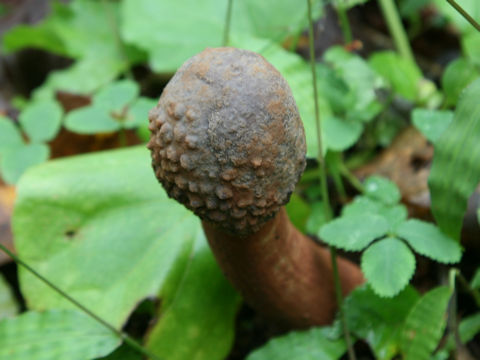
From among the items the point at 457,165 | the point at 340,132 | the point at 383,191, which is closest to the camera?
the point at 457,165

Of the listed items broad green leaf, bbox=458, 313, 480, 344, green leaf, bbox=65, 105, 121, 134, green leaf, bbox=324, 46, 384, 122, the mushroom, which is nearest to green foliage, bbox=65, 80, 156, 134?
green leaf, bbox=65, 105, 121, 134

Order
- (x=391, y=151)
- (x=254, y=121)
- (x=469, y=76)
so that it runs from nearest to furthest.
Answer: (x=254, y=121)
(x=469, y=76)
(x=391, y=151)

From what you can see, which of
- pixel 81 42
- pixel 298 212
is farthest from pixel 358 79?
pixel 81 42

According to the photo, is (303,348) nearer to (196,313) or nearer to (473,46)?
(196,313)

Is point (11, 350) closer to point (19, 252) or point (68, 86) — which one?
point (19, 252)

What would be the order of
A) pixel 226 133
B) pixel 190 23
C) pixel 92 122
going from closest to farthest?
pixel 226 133, pixel 92 122, pixel 190 23

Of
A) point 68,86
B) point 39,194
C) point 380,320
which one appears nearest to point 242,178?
point 380,320

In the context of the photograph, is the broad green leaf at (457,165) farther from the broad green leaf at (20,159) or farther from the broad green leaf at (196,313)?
the broad green leaf at (20,159)
